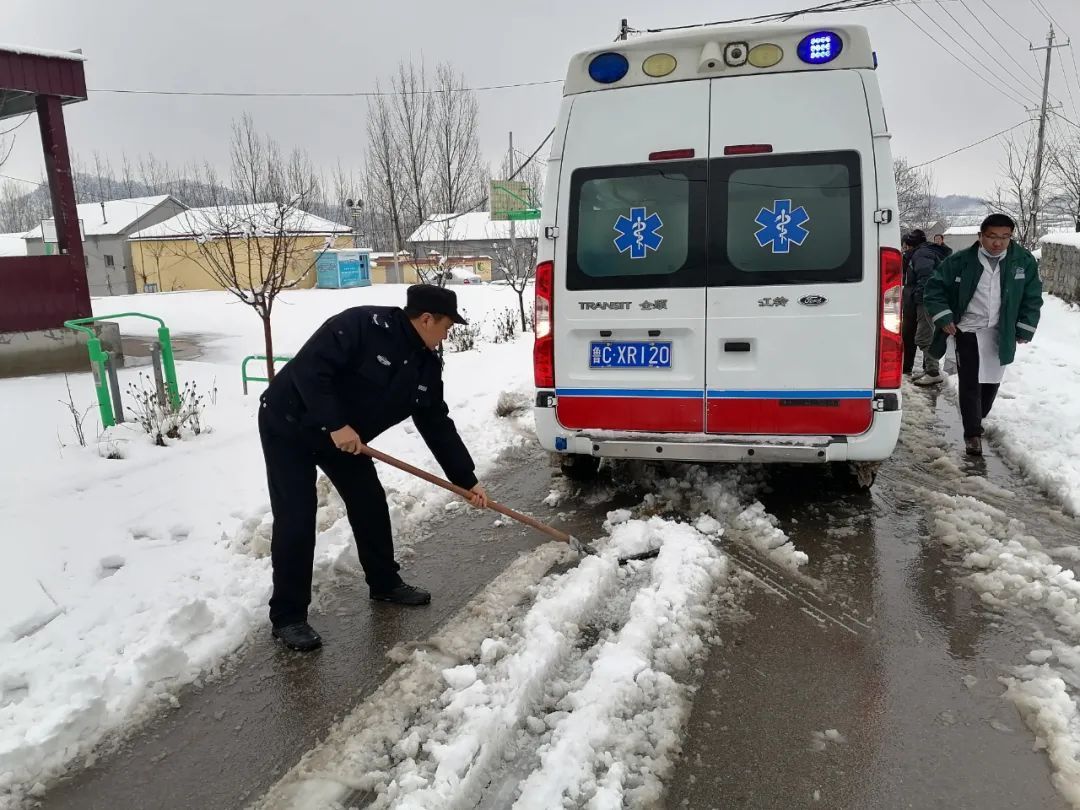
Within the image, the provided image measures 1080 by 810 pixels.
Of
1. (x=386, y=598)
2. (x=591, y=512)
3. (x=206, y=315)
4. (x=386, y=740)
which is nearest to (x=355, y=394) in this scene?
(x=386, y=598)

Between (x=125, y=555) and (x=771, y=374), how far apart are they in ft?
12.2

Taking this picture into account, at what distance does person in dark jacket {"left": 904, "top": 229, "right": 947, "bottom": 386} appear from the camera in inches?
328

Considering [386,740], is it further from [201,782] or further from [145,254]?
[145,254]

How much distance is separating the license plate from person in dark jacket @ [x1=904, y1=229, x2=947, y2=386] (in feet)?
16.8

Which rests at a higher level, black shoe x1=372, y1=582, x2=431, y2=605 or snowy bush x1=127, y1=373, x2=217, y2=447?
snowy bush x1=127, y1=373, x2=217, y2=447

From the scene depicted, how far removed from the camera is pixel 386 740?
8.34 ft

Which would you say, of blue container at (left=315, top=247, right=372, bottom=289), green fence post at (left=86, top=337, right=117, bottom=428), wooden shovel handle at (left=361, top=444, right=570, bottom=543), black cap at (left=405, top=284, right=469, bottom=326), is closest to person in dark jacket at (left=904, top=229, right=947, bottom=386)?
wooden shovel handle at (left=361, top=444, right=570, bottom=543)

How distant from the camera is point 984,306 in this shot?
18.4ft

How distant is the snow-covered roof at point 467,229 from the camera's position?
834 inches

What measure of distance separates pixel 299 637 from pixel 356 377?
116 cm

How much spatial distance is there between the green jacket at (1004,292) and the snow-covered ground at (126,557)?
141 inches

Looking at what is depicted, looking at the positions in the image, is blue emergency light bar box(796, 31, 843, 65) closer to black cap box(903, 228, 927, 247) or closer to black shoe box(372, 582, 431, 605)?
black shoe box(372, 582, 431, 605)

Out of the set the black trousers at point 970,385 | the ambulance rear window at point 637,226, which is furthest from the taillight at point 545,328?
the black trousers at point 970,385

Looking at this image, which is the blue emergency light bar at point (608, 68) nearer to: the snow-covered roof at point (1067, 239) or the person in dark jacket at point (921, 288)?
the person in dark jacket at point (921, 288)
